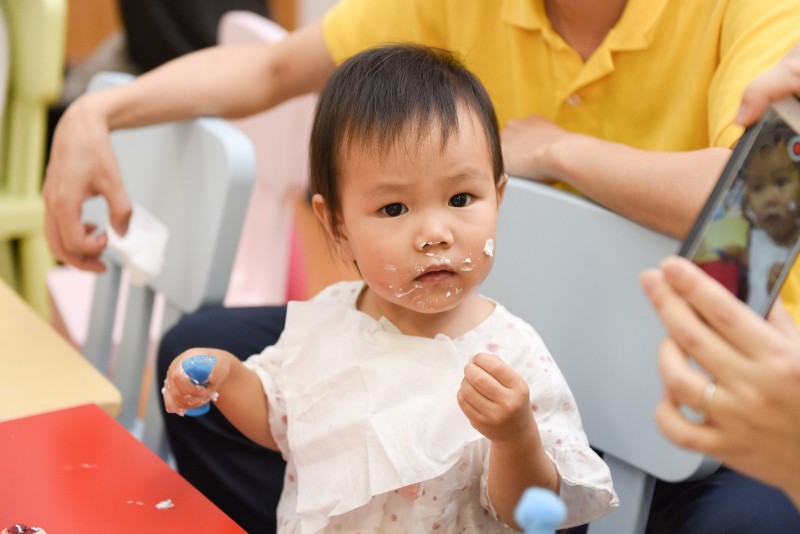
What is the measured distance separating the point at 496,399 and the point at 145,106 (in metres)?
0.79

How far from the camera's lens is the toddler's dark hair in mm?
917

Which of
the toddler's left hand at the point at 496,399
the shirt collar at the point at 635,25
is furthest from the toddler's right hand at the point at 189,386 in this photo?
the shirt collar at the point at 635,25

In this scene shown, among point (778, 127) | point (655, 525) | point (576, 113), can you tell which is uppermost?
Result: point (778, 127)

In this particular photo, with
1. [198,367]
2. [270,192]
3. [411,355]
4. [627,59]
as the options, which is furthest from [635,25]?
[270,192]

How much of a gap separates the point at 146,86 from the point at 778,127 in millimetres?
940

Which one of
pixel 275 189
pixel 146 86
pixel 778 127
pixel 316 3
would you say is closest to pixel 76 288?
pixel 275 189

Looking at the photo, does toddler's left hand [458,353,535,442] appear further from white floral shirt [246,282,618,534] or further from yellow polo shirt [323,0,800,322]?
yellow polo shirt [323,0,800,322]

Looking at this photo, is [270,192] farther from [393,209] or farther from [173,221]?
[393,209]

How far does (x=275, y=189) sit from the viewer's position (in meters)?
2.11

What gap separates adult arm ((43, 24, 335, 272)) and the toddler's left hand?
666mm

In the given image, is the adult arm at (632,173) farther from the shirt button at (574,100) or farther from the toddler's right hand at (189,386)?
the toddler's right hand at (189,386)

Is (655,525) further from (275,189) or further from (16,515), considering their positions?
(275,189)

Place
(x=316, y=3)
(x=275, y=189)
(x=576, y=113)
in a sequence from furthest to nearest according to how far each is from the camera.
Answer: (x=316, y=3), (x=275, y=189), (x=576, y=113)

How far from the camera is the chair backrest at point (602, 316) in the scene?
1001mm
